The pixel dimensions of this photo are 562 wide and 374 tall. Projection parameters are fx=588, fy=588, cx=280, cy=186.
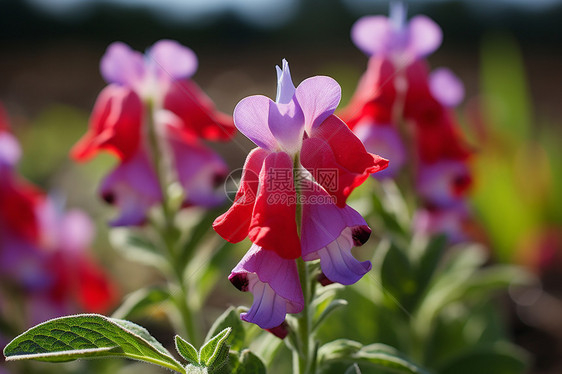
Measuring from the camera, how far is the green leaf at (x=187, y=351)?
566 mm

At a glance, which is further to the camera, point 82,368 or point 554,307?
point 554,307

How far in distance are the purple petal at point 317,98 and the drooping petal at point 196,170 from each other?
0.37 meters

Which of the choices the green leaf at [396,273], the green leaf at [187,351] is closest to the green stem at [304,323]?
the green leaf at [187,351]

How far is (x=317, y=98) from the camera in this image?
1.91 feet

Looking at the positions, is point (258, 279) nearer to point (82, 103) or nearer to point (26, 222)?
point (26, 222)

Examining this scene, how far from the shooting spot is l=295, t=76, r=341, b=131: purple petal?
569 millimetres

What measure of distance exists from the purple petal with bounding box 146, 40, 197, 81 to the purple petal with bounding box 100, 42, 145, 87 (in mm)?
23

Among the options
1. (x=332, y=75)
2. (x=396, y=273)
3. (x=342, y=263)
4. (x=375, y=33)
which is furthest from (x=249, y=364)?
(x=332, y=75)

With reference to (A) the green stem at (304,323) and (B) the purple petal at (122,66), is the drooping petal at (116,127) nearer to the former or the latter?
(B) the purple petal at (122,66)

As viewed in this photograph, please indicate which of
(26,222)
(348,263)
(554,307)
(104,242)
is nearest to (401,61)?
(348,263)

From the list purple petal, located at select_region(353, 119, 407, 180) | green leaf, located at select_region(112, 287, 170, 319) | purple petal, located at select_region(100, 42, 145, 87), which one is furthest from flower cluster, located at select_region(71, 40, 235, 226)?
purple petal, located at select_region(353, 119, 407, 180)

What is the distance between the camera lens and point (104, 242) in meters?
2.29

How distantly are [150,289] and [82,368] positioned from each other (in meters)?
0.42

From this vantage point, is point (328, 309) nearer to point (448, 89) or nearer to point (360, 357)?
point (360, 357)
